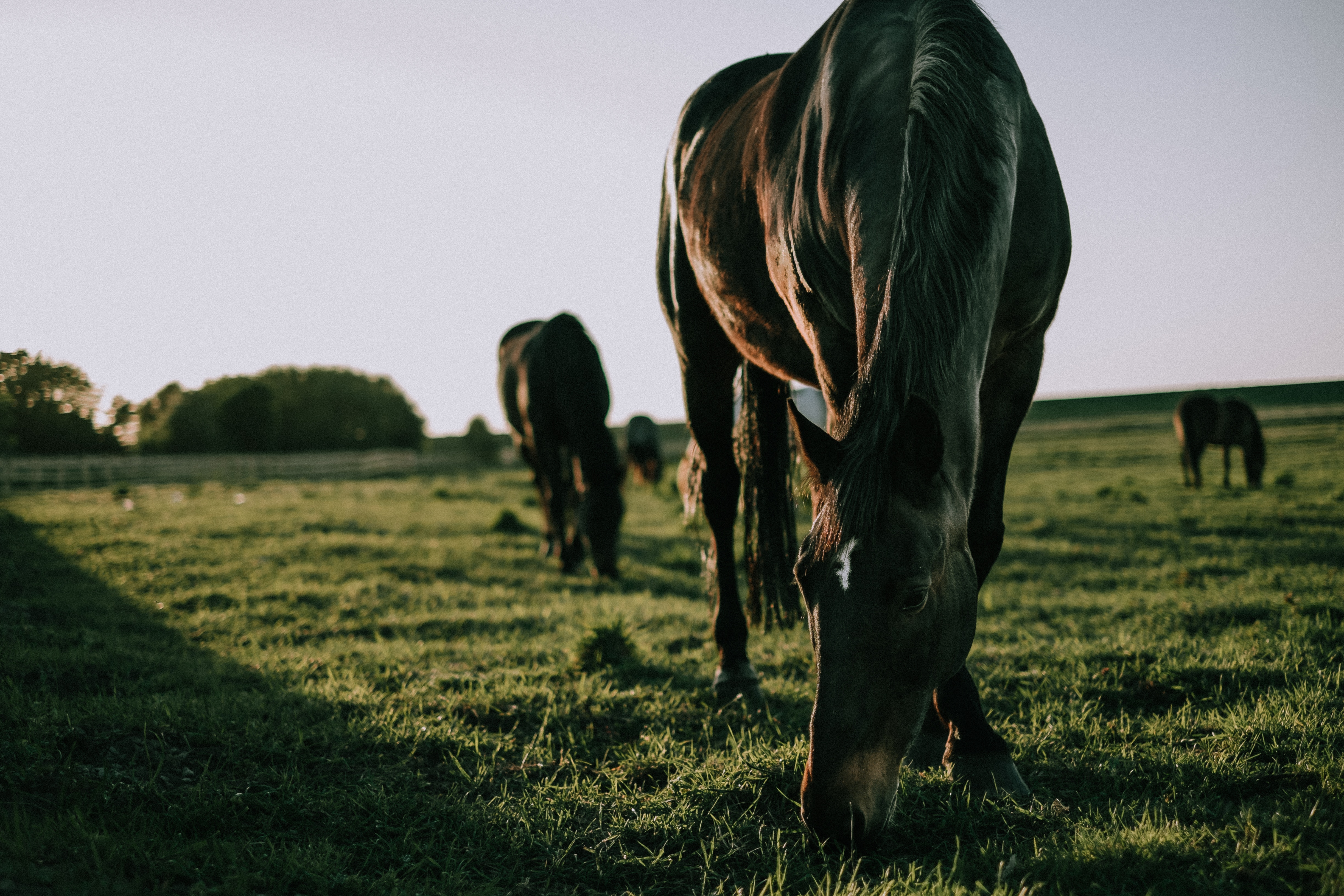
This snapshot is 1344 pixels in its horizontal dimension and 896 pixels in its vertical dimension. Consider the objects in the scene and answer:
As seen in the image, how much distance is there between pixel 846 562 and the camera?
163 centimetres

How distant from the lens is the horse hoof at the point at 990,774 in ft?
7.33

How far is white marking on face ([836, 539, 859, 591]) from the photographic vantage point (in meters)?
1.63

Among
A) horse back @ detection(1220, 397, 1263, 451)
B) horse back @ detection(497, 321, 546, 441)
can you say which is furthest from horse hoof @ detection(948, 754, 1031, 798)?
horse back @ detection(1220, 397, 1263, 451)

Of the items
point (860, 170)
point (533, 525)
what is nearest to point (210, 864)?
point (860, 170)

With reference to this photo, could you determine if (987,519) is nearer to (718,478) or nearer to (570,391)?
(718,478)

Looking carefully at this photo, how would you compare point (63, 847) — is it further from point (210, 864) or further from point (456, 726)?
point (456, 726)

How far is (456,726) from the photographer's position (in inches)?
116

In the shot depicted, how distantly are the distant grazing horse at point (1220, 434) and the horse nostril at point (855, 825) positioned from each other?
1359 cm

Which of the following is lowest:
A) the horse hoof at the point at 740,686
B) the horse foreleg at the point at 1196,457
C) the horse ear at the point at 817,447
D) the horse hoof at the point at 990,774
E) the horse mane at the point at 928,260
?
the horse hoof at the point at 740,686

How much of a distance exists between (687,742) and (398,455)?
37.6 metres

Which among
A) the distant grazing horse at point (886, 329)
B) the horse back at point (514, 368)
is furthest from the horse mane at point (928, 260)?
the horse back at point (514, 368)

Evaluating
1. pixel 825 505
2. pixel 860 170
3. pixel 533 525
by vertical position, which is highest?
pixel 860 170

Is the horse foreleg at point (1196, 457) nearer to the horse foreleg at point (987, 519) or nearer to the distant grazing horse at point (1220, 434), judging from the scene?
the distant grazing horse at point (1220, 434)

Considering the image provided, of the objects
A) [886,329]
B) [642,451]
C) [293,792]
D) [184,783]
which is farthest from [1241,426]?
[184,783]
